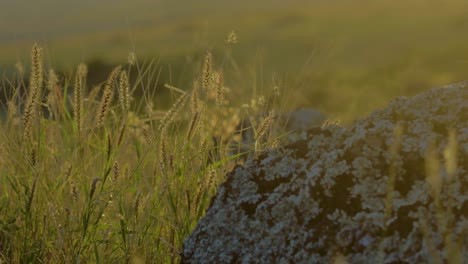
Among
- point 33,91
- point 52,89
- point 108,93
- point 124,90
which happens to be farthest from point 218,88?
point 52,89

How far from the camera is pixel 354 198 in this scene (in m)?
2.11

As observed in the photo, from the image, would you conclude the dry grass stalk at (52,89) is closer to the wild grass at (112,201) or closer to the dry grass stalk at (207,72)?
the wild grass at (112,201)

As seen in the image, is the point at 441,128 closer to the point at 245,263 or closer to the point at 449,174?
the point at 449,174

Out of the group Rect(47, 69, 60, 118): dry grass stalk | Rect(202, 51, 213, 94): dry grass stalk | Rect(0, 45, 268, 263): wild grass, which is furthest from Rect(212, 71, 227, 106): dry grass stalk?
Rect(47, 69, 60, 118): dry grass stalk

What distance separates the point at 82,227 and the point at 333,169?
1124mm

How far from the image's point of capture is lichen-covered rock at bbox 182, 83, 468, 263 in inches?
78.2

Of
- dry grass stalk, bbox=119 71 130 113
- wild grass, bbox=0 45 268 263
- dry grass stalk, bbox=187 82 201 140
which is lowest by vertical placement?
wild grass, bbox=0 45 268 263

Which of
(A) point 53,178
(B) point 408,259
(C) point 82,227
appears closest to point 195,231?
(C) point 82,227

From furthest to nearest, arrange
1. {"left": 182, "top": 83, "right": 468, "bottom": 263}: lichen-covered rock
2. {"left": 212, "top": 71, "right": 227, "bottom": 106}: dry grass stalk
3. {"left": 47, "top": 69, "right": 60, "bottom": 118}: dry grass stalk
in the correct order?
{"left": 47, "top": 69, "right": 60, "bottom": 118}: dry grass stalk → {"left": 212, "top": 71, "right": 227, "bottom": 106}: dry grass stalk → {"left": 182, "top": 83, "right": 468, "bottom": 263}: lichen-covered rock

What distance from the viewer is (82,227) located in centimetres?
273

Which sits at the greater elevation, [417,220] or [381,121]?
[381,121]

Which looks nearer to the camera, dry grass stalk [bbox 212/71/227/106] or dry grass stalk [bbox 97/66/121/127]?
dry grass stalk [bbox 97/66/121/127]

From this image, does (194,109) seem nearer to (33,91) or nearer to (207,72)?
(207,72)

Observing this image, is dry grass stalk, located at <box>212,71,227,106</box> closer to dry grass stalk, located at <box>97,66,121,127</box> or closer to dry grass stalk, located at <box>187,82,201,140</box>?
dry grass stalk, located at <box>187,82,201,140</box>
